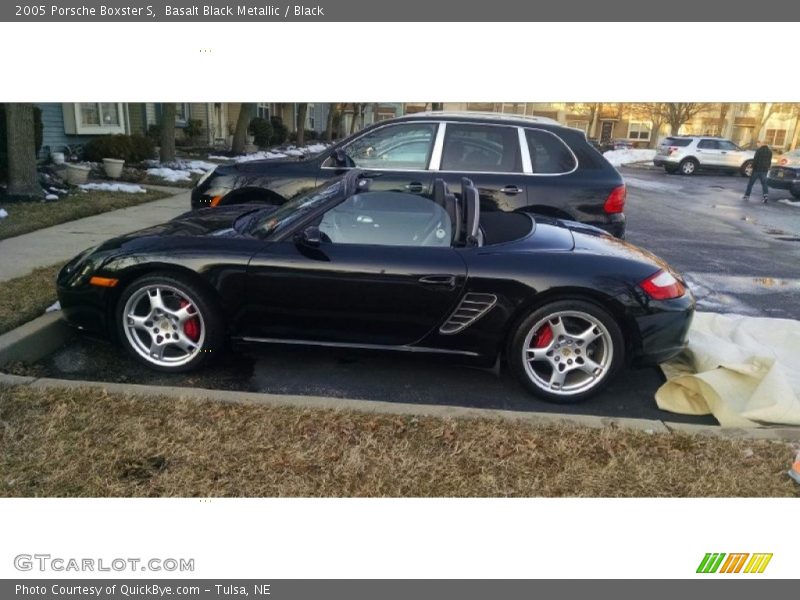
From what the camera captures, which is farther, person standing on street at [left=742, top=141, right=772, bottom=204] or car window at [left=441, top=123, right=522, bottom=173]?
person standing on street at [left=742, top=141, right=772, bottom=204]

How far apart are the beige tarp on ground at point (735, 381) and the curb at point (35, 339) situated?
13.0 ft

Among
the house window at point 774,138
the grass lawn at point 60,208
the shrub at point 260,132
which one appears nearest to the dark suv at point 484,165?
the grass lawn at point 60,208

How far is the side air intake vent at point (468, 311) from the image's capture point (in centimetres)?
339

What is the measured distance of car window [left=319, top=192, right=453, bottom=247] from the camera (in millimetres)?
3596

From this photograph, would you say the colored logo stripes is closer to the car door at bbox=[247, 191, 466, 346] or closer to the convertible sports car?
the convertible sports car

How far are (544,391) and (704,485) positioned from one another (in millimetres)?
1028

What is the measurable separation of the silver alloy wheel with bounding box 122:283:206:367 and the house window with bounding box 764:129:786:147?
13.9 m

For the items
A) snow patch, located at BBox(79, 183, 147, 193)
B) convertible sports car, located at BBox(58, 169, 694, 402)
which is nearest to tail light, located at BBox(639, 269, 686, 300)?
convertible sports car, located at BBox(58, 169, 694, 402)

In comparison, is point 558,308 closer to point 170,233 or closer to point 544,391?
point 544,391

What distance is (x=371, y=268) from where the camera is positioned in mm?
3426

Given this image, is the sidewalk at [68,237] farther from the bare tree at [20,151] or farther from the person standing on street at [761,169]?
the person standing on street at [761,169]

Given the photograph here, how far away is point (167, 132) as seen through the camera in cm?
1330

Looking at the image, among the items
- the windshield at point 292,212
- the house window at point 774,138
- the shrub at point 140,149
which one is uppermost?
the house window at point 774,138

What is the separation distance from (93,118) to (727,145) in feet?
67.1
